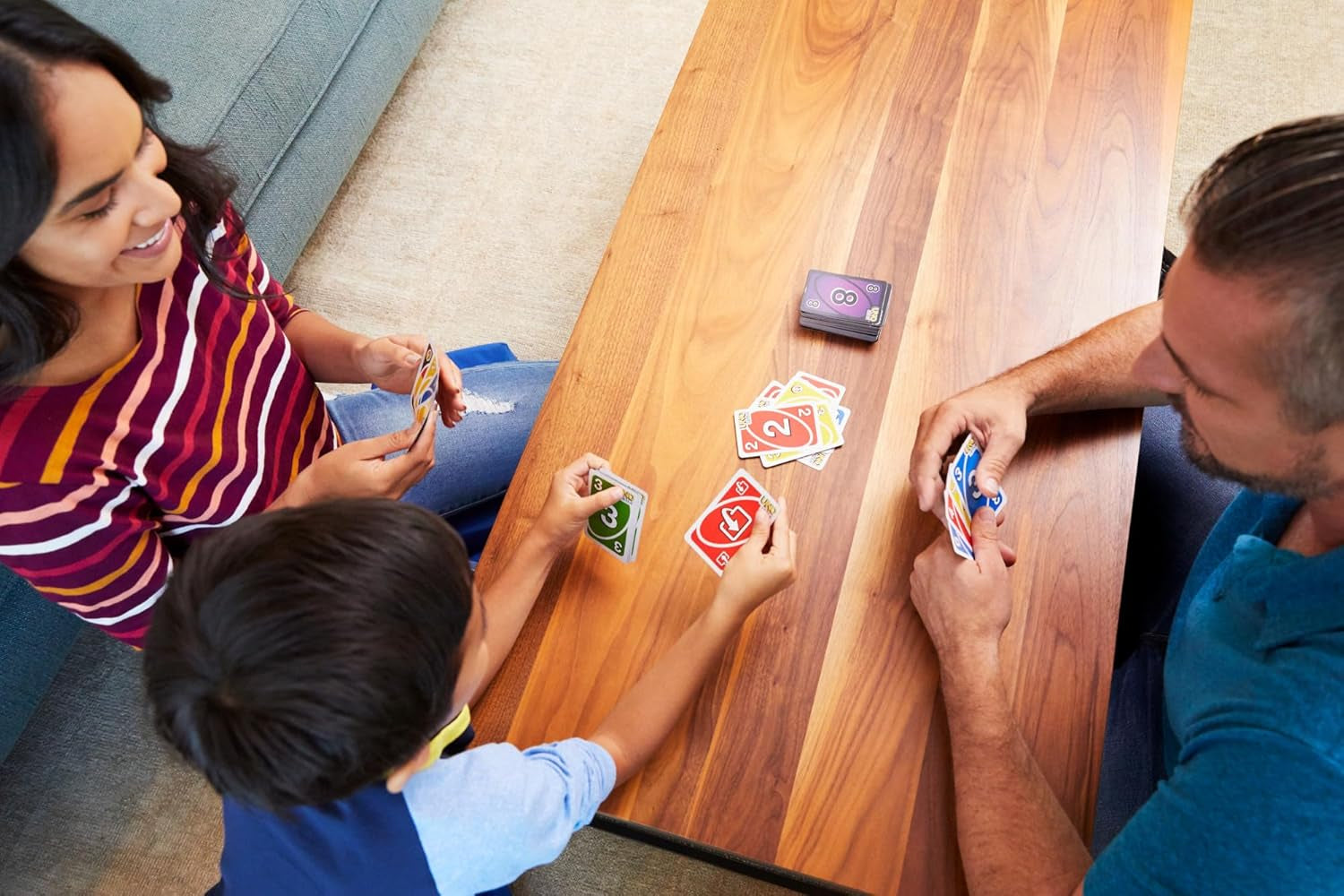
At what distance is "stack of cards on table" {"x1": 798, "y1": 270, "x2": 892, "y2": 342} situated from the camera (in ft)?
5.12

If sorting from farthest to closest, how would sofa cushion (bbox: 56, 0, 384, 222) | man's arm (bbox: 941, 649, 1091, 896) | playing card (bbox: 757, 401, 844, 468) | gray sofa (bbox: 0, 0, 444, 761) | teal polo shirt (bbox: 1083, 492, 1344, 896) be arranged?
sofa cushion (bbox: 56, 0, 384, 222) → gray sofa (bbox: 0, 0, 444, 761) → playing card (bbox: 757, 401, 844, 468) → man's arm (bbox: 941, 649, 1091, 896) → teal polo shirt (bbox: 1083, 492, 1344, 896)

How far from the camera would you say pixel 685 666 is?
131cm

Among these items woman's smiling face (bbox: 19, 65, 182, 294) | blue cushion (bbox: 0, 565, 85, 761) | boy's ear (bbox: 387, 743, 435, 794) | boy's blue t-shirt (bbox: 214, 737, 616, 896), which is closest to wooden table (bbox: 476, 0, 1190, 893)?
boy's blue t-shirt (bbox: 214, 737, 616, 896)

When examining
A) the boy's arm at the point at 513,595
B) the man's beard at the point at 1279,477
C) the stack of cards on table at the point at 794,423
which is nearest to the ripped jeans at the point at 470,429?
the boy's arm at the point at 513,595

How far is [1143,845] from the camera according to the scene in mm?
1041

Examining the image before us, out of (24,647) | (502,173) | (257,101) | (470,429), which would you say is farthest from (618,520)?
(502,173)

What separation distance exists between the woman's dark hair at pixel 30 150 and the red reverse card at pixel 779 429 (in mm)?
994

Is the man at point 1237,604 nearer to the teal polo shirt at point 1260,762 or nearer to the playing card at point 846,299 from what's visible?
the teal polo shirt at point 1260,762

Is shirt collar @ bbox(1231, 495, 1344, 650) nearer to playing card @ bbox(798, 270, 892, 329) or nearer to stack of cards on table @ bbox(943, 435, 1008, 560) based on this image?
stack of cards on table @ bbox(943, 435, 1008, 560)

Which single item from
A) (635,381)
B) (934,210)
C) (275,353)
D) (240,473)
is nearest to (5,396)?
(240,473)

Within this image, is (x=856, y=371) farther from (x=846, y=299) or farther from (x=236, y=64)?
(x=236, y=64)

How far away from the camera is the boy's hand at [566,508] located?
4.62 ft

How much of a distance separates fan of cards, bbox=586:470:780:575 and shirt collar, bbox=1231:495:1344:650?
65cm

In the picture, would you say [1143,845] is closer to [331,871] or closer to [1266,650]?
[1266,650]
